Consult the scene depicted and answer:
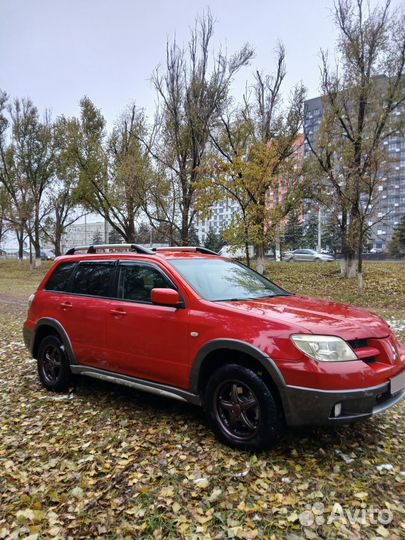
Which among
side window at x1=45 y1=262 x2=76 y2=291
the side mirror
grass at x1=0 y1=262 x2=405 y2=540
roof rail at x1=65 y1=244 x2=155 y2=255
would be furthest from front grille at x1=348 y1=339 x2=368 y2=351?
side window at x1=45 y1=262 x2=76 y2=291

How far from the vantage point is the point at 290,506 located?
2730 mm

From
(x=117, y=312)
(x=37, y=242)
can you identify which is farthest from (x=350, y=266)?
(x=37, y=242)

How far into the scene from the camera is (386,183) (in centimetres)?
1534

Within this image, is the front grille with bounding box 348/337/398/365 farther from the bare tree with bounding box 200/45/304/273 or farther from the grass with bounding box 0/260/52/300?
the grass with bounding box 0/260/52/300

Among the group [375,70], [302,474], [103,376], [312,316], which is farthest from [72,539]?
[375,70]

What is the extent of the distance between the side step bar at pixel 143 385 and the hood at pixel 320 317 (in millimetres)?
932

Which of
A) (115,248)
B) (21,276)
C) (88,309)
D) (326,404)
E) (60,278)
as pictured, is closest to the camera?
(326,404)

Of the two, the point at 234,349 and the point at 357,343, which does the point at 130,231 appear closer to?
the point at 234,349

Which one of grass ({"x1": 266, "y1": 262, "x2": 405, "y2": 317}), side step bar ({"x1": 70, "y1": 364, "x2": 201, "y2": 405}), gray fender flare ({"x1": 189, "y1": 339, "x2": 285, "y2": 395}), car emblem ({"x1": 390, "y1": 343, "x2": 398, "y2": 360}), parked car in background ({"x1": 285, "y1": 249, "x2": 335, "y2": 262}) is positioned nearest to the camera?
gray fender flare ({"x1": 189, "y1": 339, "x2": 285, "y2": 395})

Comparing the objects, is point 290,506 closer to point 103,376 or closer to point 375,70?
point 103,376

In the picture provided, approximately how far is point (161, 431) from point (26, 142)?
32.9m

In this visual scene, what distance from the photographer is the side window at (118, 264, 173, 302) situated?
164 inches

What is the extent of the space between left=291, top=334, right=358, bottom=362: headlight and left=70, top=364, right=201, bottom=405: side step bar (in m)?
1.13

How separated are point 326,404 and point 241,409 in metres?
0.72
